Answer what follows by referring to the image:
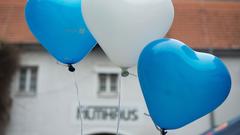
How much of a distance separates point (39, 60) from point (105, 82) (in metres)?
1.78

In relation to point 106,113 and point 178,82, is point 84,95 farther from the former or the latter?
point 178,82

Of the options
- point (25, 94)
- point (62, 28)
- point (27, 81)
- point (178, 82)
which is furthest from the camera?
point (27, 81)

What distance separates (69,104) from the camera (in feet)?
31.7

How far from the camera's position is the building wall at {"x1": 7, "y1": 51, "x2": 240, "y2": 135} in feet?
31.6

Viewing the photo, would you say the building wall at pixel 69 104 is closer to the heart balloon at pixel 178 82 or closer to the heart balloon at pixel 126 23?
the heart balloon at pixel 126 23

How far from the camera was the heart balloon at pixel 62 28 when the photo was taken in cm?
304

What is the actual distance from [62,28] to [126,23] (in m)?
0.63

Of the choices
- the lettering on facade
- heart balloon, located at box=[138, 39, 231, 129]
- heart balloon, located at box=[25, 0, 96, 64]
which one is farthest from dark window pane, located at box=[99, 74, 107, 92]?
heart balloon, located at box=[138, 39, 231, 129]

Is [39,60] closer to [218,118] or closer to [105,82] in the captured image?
[105,82]

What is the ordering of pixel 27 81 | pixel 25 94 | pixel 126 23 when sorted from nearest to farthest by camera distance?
1. pixel 126 23
2. pixel 25 94
3. pixel 27 81

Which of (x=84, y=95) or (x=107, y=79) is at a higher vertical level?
(x=107, y=79)

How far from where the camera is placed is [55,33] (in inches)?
120

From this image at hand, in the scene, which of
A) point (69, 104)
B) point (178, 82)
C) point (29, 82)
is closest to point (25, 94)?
point (29, 82)

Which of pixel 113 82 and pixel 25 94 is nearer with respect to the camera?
pixel 25 94
